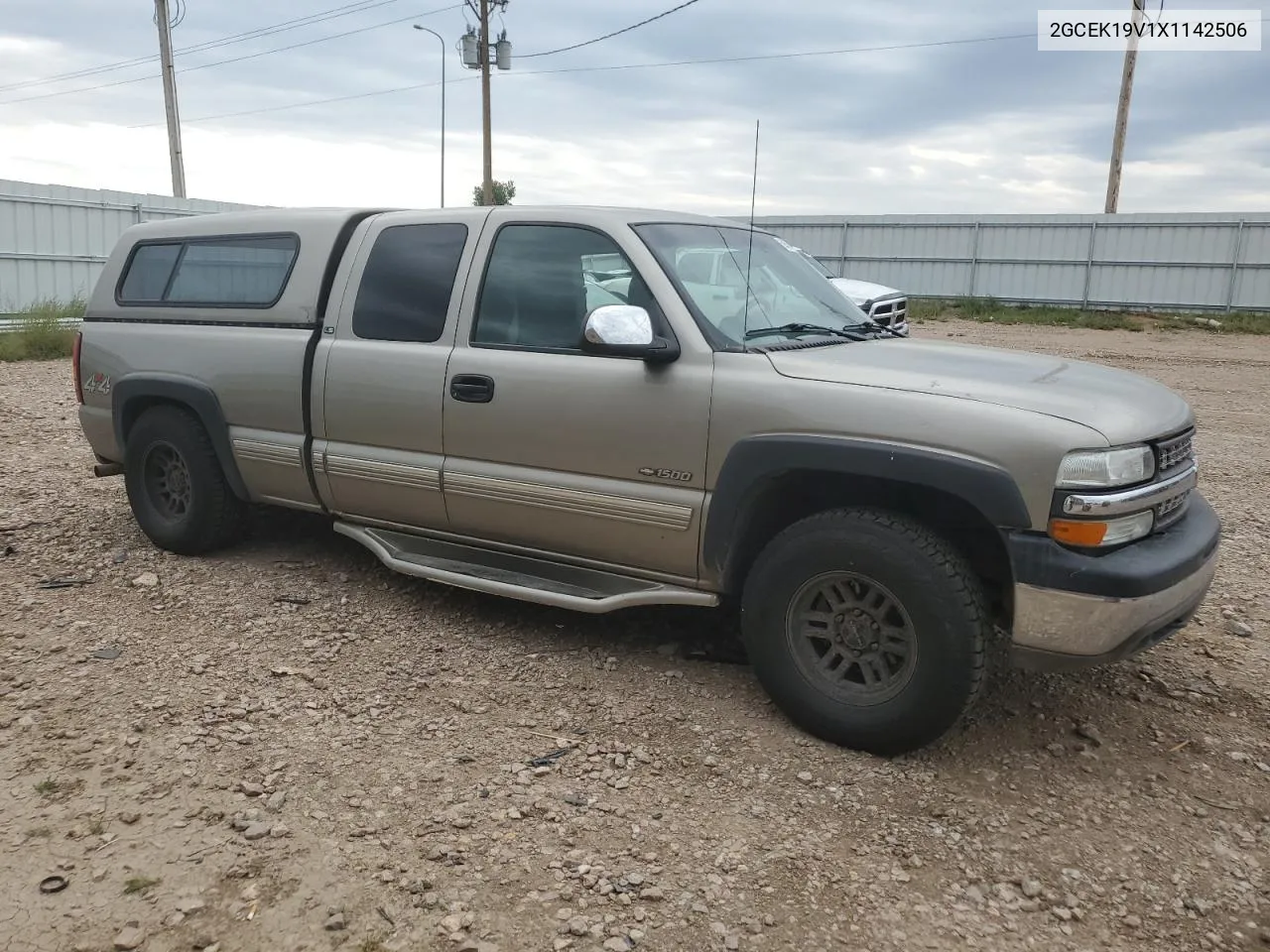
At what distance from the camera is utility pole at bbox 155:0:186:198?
24484 mm

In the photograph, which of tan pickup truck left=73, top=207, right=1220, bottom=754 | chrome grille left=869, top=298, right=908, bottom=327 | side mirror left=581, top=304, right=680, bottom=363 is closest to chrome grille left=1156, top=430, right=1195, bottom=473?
tan pickup truck left=73, top=207, right=1220, bottom=754

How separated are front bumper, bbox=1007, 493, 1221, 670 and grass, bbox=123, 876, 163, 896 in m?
2.58

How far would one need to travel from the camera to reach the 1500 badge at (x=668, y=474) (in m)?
3.74

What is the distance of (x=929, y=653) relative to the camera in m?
3.23

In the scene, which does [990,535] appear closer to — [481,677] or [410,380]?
[481,677]

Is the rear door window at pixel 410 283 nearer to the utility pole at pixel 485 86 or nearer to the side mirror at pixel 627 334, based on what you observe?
the side mirror at pixel 627 334

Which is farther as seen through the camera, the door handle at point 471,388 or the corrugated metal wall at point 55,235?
the corrugated metal wall at point 55,235

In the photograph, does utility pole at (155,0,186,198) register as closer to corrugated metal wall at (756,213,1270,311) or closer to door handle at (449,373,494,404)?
corrugated metal wall at (756,213,1270,311)

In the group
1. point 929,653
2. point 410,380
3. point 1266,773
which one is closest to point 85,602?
point 410,380

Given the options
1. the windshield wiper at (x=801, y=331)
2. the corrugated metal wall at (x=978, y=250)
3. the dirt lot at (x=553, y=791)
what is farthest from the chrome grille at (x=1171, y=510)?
the corrugated metal wall at (x=978, y=250)

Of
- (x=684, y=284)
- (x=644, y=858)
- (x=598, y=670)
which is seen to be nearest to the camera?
(x=644, y=858)

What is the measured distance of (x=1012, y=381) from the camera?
136 inches

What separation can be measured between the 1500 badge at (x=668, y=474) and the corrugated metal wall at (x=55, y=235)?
18.2 metres

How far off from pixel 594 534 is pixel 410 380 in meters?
1.09
